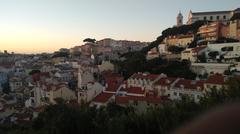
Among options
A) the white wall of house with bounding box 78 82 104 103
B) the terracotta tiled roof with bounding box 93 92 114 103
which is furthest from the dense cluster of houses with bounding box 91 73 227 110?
the white wall of house with bounding box 78 82 104 103

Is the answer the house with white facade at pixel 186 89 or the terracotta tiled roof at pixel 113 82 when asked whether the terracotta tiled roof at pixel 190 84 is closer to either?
the house with white facade at pixel 186 89

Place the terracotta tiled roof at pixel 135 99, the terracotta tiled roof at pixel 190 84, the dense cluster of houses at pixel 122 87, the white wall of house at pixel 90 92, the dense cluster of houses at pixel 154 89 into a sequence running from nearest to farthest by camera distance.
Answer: the terracotta tiled roof at pixel 135 99 < the dense cluster of houses at pixel 154 89 < the dense cluster of houses at pixel 122 87 < the terracotta tiled roof at pixel 190 84 < the white wall of house at pixel 90 92

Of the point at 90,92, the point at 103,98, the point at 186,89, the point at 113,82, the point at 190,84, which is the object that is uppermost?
the point at 190,84

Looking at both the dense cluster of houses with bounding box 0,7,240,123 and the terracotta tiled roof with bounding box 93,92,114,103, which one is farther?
the terracotta tiled roof with bounding box 93,92,114,103

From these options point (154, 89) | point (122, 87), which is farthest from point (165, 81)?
point (122, 87)

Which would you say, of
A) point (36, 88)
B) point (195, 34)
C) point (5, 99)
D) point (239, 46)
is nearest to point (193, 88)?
point (239, 46)

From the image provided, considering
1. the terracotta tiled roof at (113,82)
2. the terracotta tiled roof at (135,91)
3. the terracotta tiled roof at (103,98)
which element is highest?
the terracotta tiled roof at (113,82)

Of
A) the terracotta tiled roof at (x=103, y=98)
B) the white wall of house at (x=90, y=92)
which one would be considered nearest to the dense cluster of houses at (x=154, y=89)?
the terracotta tiled roof at (x=103, y=98)

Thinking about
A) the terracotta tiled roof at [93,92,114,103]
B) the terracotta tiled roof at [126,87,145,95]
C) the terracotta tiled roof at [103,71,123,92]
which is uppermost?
the terracotta tiled roof at [103,71,123,92]

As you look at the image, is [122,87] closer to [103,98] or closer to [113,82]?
[103,98]

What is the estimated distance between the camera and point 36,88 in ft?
124

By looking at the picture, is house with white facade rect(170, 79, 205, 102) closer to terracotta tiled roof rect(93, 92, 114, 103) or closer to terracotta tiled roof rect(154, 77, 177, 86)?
terracotta tiled roof rect(154, 77, 177, 86)

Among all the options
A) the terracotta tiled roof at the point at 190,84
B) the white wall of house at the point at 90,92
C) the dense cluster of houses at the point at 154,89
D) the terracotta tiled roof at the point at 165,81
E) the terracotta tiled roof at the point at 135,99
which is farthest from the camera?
the white wall of house at the point at 90,92

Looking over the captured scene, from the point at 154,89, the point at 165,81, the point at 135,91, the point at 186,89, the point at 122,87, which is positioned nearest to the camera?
the point at 186,89
